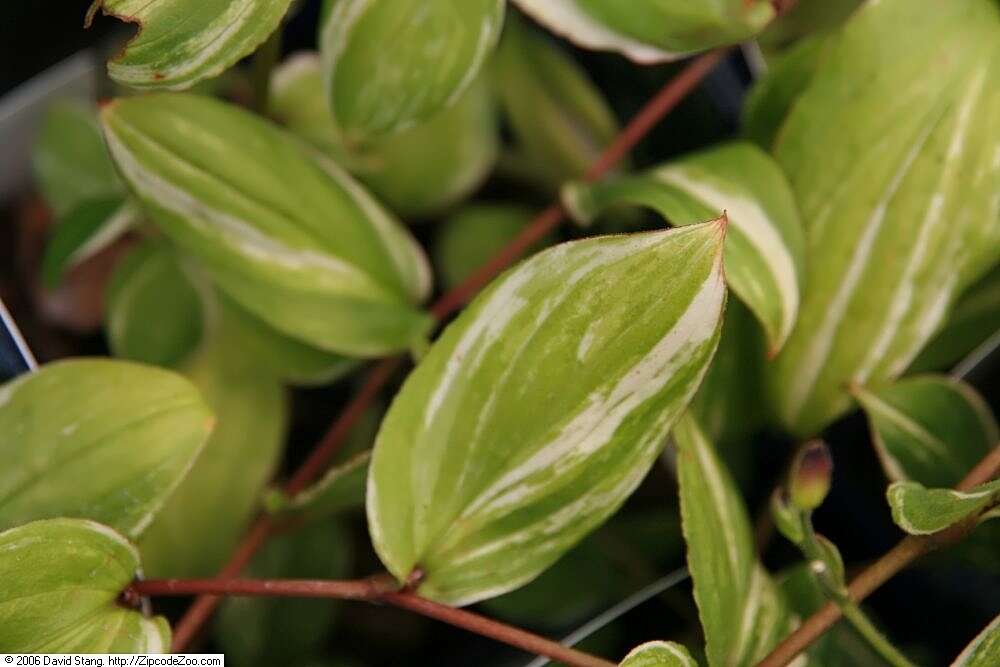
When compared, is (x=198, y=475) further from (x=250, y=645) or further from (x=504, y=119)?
(x=504, y=119)

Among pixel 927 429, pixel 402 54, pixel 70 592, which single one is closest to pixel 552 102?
pixel 402 54

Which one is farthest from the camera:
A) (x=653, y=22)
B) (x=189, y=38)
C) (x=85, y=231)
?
(x=85, y=231)

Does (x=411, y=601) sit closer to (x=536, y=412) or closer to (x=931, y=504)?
(x=536, y=412)

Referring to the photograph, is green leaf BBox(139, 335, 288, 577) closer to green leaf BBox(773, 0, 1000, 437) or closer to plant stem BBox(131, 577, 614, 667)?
plant stem BBox(131, 577, 614, 667)

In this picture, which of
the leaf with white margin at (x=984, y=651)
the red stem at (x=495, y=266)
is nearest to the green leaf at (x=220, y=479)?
the red stem at (x=495, y=266)

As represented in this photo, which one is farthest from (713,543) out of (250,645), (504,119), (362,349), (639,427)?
(504,119)
